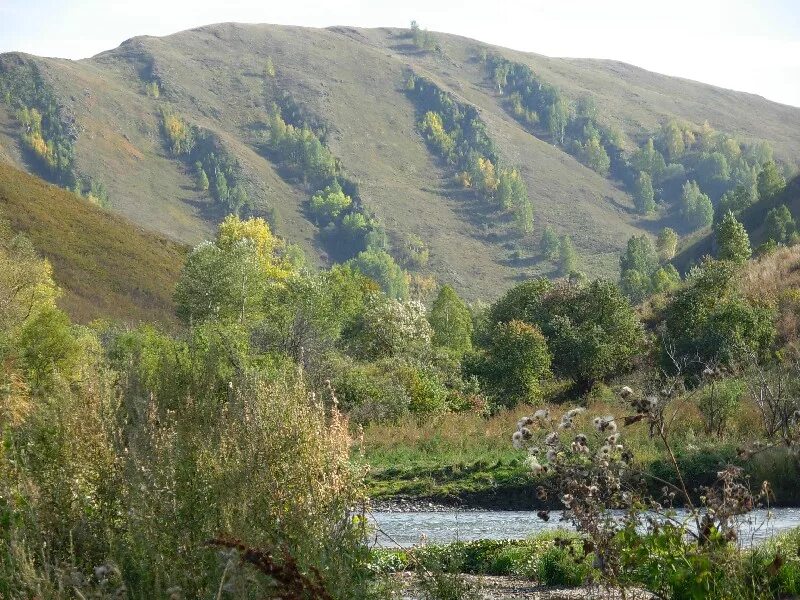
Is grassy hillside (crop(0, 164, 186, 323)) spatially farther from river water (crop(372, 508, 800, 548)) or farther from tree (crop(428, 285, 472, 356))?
river water (crop(372, 508, 800, 548))

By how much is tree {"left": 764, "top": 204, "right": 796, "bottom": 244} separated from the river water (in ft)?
258

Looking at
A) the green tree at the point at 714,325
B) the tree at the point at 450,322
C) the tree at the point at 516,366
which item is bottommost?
the tree at the point at 450,322

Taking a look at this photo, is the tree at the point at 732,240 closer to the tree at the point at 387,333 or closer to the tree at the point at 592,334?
the tree at the point at 387,333

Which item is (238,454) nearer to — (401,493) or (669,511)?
(669,511)

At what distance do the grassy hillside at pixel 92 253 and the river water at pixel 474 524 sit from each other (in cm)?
8029

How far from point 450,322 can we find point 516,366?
4781 centimetres

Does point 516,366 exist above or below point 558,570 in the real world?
below

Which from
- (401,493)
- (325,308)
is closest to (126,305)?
(325,308)

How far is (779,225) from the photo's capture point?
3962 inches

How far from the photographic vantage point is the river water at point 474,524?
2280 centimetres

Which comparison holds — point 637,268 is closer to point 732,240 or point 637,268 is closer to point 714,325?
point 732,240

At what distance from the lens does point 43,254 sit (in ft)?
365

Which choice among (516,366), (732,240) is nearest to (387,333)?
(516,366)

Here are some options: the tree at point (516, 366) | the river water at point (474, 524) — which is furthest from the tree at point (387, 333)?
the river water at point (474, 524)
